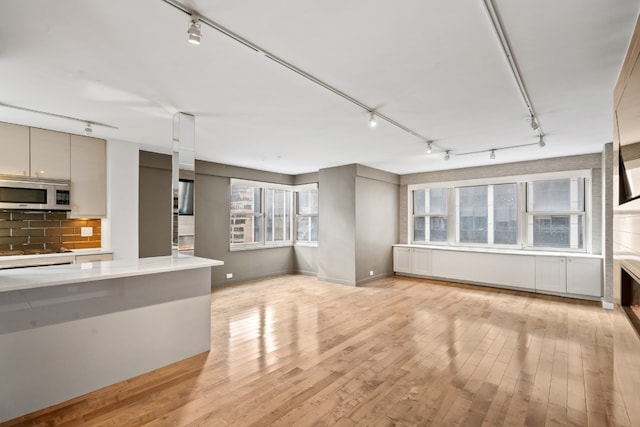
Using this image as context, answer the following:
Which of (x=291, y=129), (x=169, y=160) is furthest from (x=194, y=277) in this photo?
(x=169, y=160)

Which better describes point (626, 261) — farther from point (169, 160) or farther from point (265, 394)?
point (169, 160)

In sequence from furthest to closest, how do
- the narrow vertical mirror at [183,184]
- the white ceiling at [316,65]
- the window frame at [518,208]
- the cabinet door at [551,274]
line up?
1. the window frame at [518,208]
2. the cabinet door at [551,274]
3. the narrow vertical mirror at [183,184]
4. the white ceiling at [316,65]

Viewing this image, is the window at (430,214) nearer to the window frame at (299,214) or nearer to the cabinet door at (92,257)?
the window frame at (299,214)

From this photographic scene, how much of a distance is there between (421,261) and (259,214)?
412cm

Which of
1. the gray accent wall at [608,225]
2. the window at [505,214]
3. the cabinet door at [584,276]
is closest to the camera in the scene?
the gray accent wall at [608,225]

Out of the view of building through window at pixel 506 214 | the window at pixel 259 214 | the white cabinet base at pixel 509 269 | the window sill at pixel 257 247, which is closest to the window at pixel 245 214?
the window at pixel 259 214

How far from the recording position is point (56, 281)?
2252mm

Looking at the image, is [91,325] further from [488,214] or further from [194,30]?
[488,214]

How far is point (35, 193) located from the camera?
3.88 meters

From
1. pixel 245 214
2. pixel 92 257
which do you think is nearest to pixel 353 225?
pixel 245 214

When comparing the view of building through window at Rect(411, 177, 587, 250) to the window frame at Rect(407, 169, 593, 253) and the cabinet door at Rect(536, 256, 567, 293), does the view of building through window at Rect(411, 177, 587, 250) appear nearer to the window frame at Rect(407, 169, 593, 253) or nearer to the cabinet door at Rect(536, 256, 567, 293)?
the window frame at Rect(407, 169, 593, 253)

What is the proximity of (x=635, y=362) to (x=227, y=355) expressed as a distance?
3.25 m

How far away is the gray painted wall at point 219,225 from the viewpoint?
245 inches

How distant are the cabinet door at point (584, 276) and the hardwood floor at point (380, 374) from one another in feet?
1.70
